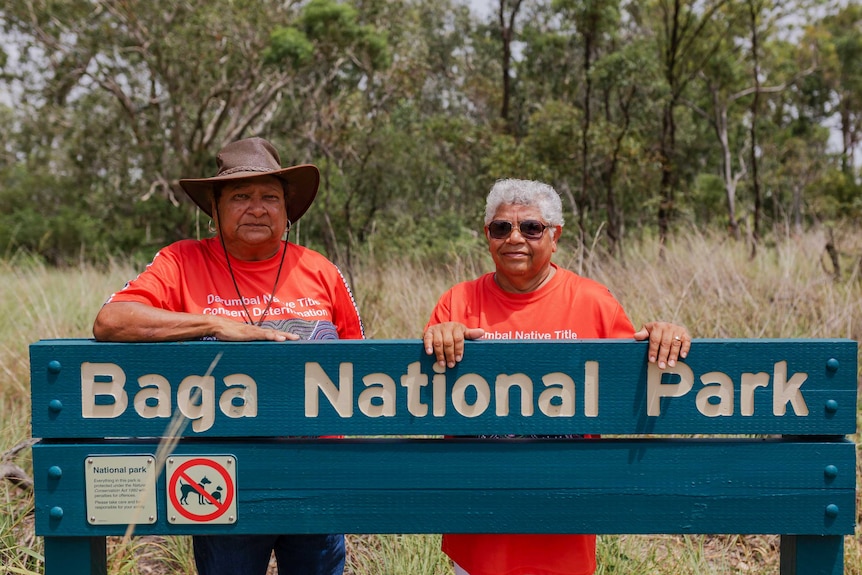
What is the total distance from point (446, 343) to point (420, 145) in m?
17.1

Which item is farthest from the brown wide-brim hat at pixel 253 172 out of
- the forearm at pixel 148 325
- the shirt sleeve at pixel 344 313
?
the forearm at pixel 148 325

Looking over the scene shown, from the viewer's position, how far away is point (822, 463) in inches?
72.7

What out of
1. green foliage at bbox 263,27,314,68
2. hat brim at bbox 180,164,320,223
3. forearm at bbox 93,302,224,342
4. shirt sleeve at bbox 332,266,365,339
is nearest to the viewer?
forearm at bbox 93,302,224,342

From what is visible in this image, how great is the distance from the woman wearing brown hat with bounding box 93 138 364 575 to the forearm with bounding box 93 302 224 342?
0.46ft

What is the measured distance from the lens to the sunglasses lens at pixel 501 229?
226 cm

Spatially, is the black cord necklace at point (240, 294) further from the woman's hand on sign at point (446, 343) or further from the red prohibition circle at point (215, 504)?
the woman's hand on sign at point (446, 343)

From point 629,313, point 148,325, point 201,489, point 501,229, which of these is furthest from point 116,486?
point 629,313

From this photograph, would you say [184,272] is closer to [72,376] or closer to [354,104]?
[72,376]

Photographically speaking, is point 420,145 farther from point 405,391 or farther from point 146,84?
point 405,391

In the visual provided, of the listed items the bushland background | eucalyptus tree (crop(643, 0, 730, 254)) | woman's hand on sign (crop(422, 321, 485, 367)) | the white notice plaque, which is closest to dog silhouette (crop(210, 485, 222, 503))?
the white notice plaque

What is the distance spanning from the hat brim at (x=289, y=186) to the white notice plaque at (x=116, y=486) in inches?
33.5

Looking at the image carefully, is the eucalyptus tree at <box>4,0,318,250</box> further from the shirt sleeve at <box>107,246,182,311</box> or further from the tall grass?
the shirt sleeve at <box>107,246,182,311</box>

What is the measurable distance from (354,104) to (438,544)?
13177 mm

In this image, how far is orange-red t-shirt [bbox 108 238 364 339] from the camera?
2.21m
